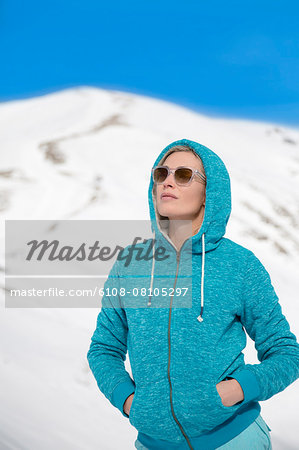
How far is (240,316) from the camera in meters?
2.03

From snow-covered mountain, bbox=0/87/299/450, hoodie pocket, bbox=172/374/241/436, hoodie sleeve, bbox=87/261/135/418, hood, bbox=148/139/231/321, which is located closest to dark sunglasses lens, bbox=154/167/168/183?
hood, bbox=148/139/231/321

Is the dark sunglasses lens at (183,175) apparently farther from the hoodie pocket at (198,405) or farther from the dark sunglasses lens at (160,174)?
the hoodie pocket at (198,405)

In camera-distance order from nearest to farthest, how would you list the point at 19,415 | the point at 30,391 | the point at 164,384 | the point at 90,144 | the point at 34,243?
the point at 164,384
the point at 19,415
the point at 30,391
the point at 34,243
the point at 90,144

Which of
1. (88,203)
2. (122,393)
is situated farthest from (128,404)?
(88,203)

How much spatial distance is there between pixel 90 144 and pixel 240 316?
20.0 m

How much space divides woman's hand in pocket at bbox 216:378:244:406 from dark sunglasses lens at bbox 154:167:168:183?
3.33ft

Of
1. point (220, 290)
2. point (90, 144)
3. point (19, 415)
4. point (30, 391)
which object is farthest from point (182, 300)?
point (90, 144)

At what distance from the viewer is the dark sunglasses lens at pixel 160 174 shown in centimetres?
226

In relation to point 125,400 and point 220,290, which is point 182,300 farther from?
point 125,400

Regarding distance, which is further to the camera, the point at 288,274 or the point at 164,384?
the point at 288,274

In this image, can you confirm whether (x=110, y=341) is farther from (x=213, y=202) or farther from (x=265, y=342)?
(x=213, y=202)

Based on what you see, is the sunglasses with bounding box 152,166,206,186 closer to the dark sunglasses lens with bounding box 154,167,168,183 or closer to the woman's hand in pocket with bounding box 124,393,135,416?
the dark sunglasses lens with bounding box 154,167,168,183

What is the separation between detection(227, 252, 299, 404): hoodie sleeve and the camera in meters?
1.89

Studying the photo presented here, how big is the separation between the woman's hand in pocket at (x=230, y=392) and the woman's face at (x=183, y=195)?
2.61ft
